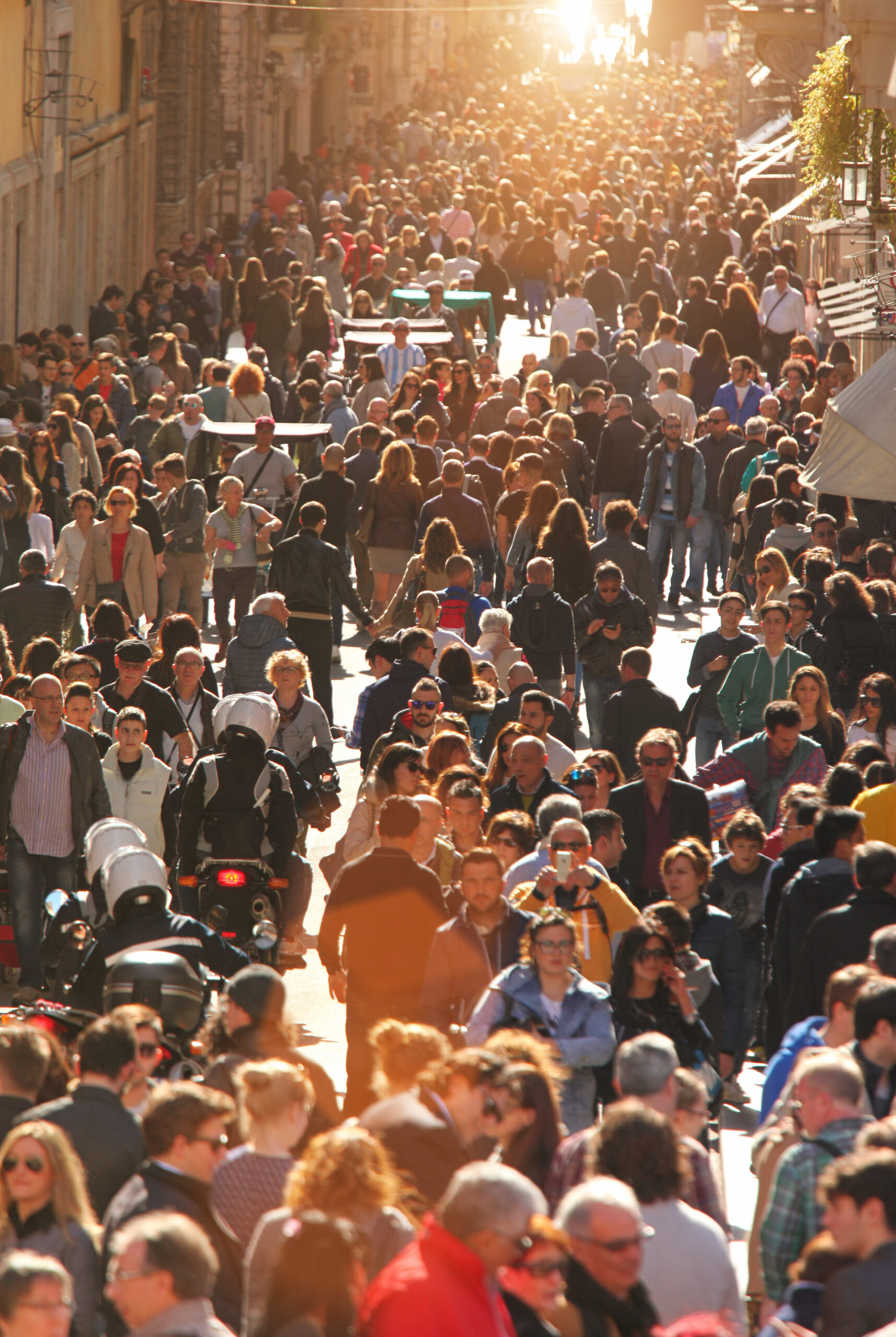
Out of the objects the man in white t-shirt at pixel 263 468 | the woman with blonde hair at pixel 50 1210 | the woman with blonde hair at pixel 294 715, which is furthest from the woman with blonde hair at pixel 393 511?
the woman with blonde hair at pixel 50 1210

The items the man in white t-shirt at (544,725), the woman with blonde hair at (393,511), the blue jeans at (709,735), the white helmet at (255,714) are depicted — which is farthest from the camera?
the woman with blonde hair at (393,511)

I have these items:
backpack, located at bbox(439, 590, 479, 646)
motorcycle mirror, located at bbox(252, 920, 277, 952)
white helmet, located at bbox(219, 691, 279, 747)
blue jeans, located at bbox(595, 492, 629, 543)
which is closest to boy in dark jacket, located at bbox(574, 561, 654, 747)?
backpack, located at bbox(439, 590, 479, 646)

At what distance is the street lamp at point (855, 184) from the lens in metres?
19.8

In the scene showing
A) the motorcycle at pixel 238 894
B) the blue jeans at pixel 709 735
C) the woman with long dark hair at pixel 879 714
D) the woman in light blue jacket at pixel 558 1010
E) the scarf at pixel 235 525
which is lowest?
the blue jeans at pixel 709 735

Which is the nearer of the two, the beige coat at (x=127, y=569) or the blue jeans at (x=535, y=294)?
the beige coat at (x=127, y=569)

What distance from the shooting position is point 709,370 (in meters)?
22.1

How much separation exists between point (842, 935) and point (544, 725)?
2907 millimetres

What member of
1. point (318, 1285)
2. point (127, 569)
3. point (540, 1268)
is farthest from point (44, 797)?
point (540, 1268)

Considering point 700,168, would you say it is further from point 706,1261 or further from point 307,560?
point 706,1261

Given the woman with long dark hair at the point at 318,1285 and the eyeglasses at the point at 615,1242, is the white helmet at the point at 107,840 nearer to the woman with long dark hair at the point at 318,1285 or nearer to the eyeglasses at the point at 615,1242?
the woman with long dark hair at the point at 318,1285

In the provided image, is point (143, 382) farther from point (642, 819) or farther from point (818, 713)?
point (642, 819)

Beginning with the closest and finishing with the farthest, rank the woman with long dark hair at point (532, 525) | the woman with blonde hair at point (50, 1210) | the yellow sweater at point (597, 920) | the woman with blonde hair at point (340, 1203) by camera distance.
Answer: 1. the woman with blonde hair at point (340, 1203)
2. the woman with blonde hair at point (50, 1210)
3. the yellow sweater at point (597, 920)
4. the woman with long dark hair at point (532, 525)

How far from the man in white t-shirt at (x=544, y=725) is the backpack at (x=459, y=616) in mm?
2916

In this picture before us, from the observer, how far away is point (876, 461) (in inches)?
590
